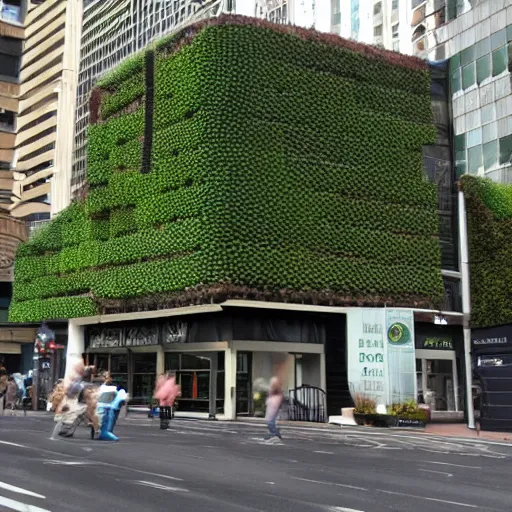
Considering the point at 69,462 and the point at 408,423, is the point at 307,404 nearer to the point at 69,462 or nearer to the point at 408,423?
the point at 408,423

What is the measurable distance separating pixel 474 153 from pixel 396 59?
20.3ft

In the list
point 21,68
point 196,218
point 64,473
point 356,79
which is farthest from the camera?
point 21,68

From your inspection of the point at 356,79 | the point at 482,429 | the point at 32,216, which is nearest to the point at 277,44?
the point at 356,79

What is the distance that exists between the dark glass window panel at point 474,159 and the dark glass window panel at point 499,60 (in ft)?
12.3

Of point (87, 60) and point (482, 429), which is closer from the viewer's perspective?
point (482, 429)

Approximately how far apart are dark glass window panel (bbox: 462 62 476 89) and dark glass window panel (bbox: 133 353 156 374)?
20.8 m

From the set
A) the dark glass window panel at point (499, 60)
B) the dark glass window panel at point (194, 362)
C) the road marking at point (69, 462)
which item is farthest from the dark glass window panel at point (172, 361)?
the road marking at point (69, 462)

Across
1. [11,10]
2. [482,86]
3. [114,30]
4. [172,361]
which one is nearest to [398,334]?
[172,361]

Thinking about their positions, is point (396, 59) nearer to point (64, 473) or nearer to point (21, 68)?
point (64, 473)

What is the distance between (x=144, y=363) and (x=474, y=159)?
63.7ft

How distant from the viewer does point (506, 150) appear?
3756 centimetres

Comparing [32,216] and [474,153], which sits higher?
[32,216]

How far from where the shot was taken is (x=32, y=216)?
82.5 metres

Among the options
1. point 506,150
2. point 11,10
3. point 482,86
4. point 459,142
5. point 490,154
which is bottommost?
point 506,150
